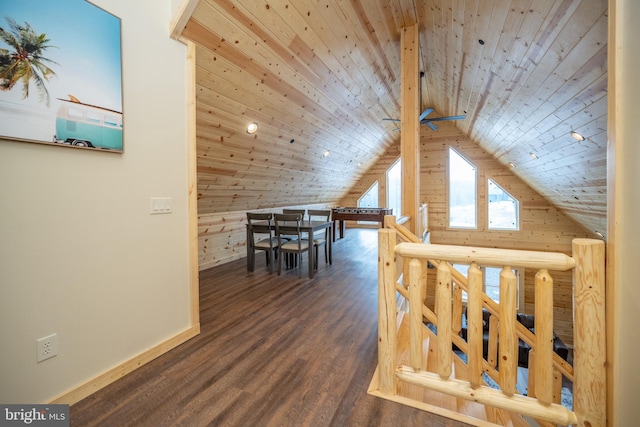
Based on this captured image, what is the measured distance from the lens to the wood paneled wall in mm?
6020

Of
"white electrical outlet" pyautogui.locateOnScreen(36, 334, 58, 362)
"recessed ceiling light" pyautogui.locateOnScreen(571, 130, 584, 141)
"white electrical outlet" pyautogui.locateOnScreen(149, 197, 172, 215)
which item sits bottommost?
"white electrical outlet" pyautogui.locateOnScreen(36, 334, 58, 362)

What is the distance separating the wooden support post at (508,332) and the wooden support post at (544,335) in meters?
0.09

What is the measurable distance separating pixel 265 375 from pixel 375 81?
4.12m

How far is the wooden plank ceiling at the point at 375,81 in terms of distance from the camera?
7.00 feet

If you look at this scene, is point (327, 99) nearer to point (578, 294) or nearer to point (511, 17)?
point (511, 17)

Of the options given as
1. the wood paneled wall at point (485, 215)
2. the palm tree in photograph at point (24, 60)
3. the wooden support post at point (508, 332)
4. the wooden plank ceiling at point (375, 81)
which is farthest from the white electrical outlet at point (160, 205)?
the wood paneled wall at point (485, 215)

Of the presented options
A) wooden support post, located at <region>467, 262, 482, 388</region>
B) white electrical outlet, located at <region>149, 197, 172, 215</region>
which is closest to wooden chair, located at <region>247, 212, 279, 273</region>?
white electrical outlet, located at <region>149, 197, 172, 215</region>

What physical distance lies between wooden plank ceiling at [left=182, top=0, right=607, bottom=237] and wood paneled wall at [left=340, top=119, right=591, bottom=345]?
1238mm

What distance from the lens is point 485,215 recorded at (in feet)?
23.4

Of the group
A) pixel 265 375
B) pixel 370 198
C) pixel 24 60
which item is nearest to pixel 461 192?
pixel 370 198

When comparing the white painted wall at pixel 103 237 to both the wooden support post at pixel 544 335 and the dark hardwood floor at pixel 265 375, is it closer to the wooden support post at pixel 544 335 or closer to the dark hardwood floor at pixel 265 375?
the dark hardwood floor at pixel 265 375

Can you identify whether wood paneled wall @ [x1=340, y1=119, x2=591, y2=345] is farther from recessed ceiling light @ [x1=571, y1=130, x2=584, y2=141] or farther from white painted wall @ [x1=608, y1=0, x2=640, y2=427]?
white painted wall @ [x1=608, y1=0, x2=640, y2=427]

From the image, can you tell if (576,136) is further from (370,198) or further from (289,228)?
(370,198)

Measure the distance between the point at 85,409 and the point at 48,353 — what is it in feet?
1.13
